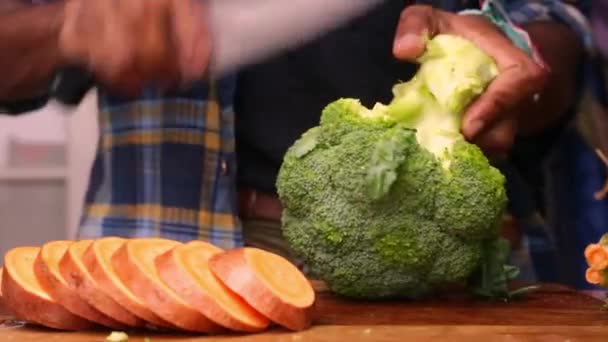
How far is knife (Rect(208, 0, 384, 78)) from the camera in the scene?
4.53ft

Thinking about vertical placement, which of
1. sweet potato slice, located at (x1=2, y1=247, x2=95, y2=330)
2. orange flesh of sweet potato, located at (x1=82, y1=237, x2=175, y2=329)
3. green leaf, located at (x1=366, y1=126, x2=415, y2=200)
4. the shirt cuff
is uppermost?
the shirt cuff

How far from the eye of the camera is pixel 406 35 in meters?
1.32

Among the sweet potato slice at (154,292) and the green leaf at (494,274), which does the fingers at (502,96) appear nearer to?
the green leaf at (494,274)

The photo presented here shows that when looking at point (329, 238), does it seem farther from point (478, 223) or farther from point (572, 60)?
point (572, 60)

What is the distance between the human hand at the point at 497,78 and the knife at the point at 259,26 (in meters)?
0.13

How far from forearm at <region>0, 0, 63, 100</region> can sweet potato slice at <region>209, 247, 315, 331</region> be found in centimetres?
46

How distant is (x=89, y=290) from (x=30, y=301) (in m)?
0.07

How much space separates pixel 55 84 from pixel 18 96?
55mm

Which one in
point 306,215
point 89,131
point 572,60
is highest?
point 572,60

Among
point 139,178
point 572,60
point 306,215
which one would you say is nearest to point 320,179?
point 306,215

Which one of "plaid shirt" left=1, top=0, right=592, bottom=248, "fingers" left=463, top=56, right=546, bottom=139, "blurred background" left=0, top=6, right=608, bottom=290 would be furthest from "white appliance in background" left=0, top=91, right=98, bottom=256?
"fingers" left=463, top=56, right=546, bottom=139

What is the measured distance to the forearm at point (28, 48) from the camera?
4.49 feet

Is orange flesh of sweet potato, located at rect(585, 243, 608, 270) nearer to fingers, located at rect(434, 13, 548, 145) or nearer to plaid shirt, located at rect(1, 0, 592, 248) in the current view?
fingers, located at rect(434, 13, 548, 145)

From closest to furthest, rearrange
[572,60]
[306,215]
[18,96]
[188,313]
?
[188,313], [306,215], [18,96], [572,60]
